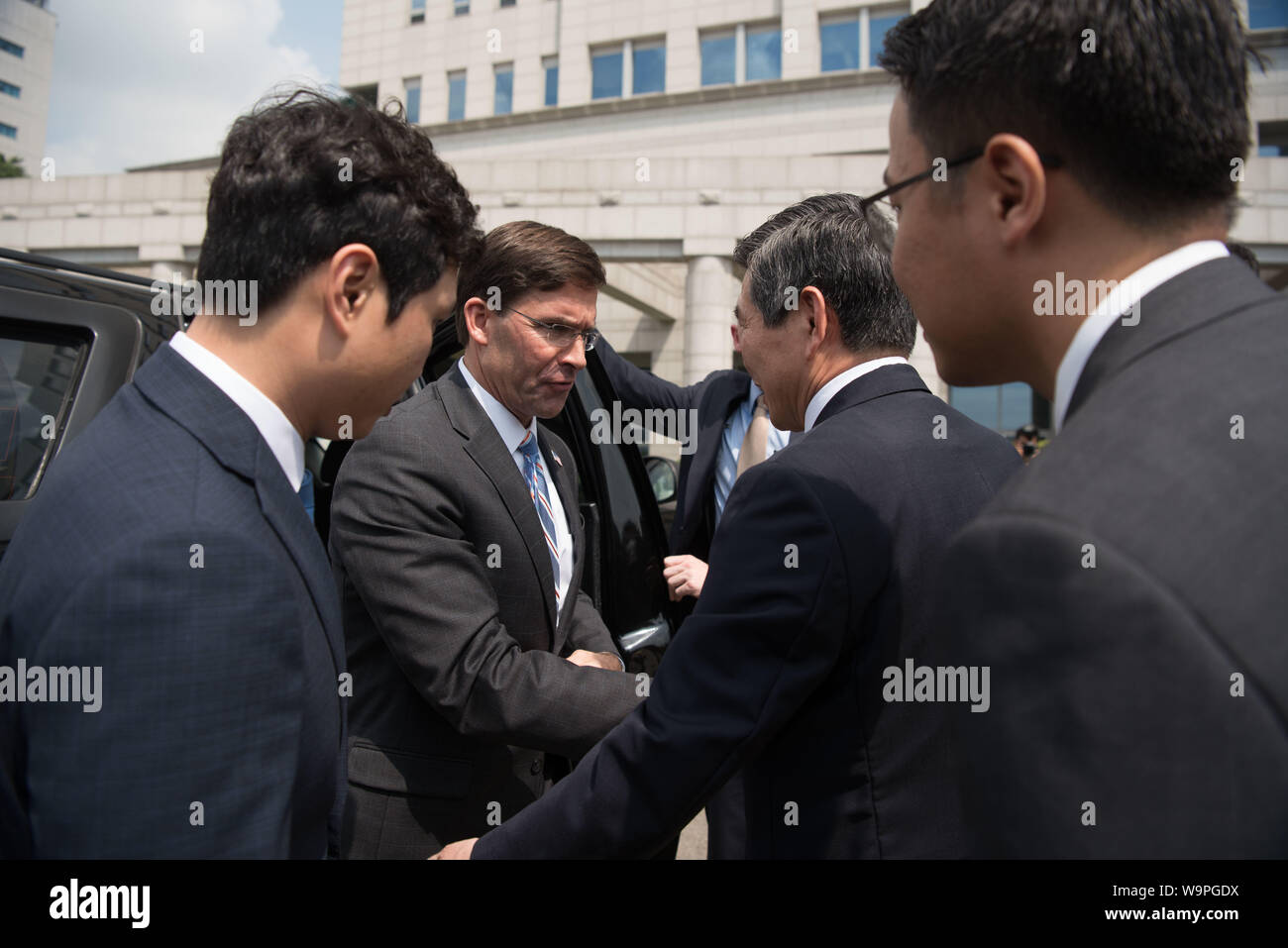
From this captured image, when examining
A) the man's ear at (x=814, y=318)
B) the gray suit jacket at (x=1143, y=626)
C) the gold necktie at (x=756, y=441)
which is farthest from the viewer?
the gold necktie at (x=756, y=441)

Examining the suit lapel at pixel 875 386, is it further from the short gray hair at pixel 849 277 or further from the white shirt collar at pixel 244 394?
the white shirt collar at pixel 244 394

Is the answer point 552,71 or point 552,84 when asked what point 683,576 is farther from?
point 552,71

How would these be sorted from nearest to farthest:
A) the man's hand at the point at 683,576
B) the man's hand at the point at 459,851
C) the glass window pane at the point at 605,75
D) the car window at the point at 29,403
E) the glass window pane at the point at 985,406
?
the man's hand at the point at 459,851
the car window at the point at 29,403
the man's hand at the point at 683,576
the glass window pane at the point at 985,406
the glass window pane at the point at 605,75

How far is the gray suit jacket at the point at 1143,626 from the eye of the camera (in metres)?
0.73

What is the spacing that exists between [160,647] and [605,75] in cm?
3678

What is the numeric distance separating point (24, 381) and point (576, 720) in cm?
177

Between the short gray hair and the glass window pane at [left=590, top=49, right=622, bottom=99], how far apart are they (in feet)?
114

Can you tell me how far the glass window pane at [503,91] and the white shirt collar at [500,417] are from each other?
36284 millimetres

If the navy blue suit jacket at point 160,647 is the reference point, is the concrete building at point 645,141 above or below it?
above

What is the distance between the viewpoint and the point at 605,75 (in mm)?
34062

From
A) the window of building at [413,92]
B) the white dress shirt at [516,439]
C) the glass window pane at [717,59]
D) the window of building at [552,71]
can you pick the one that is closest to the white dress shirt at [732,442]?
the white dress shirt at [516,439]

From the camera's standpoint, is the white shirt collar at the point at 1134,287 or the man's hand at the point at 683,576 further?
the man's hand at the point at 683,576

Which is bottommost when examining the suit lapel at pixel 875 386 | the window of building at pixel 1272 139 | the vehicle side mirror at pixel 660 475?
the suit lapel at pixel 875 386

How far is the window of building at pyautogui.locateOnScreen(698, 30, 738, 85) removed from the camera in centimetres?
3228
